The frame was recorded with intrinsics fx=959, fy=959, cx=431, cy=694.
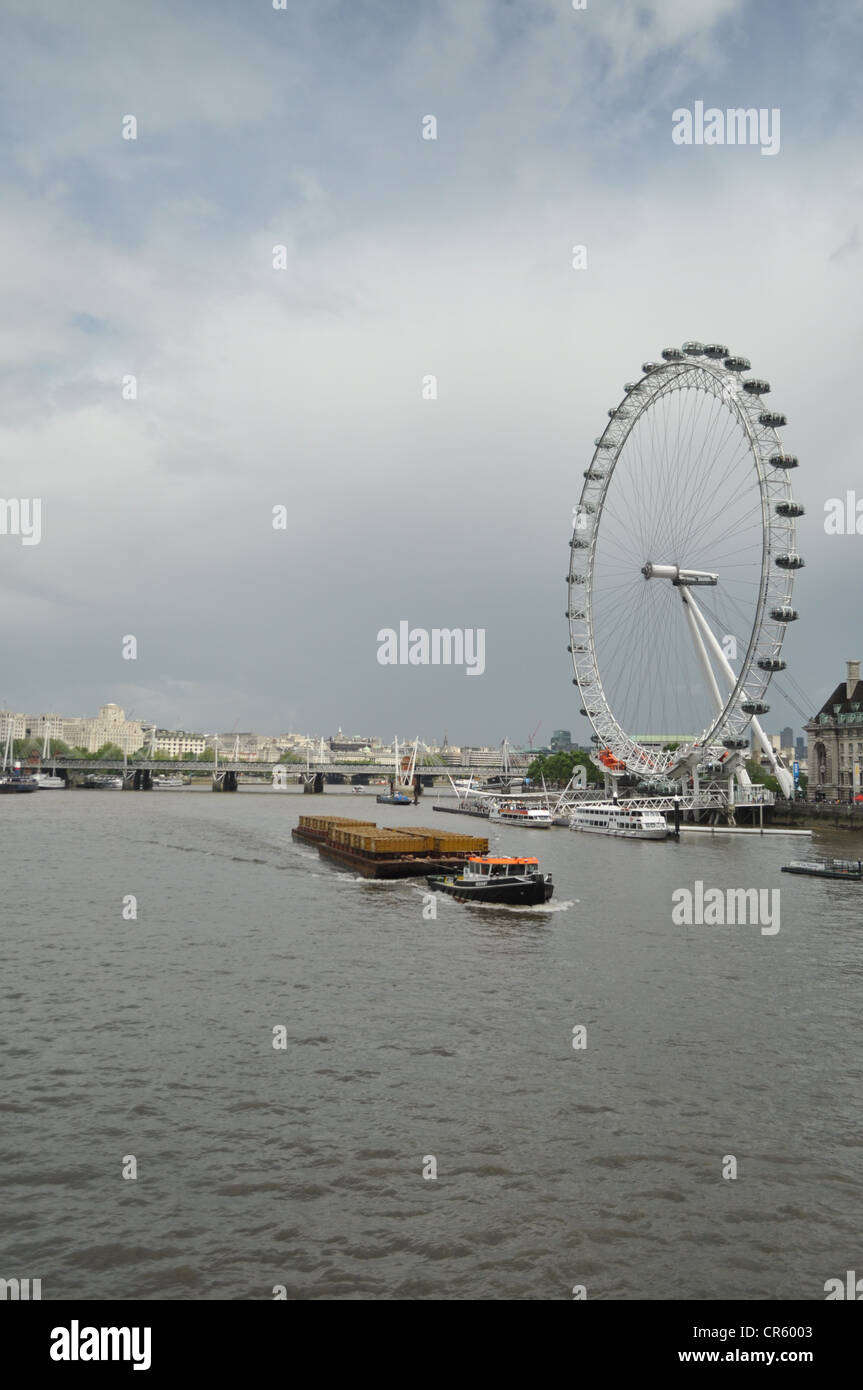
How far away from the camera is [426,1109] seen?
57.4 feet

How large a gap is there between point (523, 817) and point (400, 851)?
55.3 meters

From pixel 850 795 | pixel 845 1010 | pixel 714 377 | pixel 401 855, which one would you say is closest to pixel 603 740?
pixel 850 795

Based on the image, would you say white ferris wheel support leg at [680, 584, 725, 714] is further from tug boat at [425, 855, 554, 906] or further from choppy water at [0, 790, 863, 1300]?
choppy water at [0, 790, 863, 1300]

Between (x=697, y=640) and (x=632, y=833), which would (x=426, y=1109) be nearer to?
(x=632, y=833)

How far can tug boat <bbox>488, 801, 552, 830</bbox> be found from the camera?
350ft

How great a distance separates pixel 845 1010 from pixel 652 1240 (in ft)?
45.9

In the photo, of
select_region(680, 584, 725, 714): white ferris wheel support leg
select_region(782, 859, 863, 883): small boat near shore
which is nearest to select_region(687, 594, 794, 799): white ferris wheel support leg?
select_region(680, 584, 725, 714): white ferris wheel support leg

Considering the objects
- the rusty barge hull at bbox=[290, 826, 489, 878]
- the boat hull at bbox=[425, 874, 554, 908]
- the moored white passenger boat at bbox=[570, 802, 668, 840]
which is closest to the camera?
the boat hull at bbox=[425, 874, 554, 908]

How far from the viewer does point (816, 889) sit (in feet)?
161

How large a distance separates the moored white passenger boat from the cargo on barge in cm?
2937

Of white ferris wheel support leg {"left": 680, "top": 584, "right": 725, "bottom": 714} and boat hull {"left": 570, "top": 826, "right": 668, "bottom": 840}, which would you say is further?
white ferris wheel support leg {"left": 680, "top": 584, "right": 725, "bottom": 714}

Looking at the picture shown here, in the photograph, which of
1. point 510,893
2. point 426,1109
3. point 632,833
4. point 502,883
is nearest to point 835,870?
point 510,893

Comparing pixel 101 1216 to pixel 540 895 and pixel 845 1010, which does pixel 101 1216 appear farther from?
pixel 540 895
